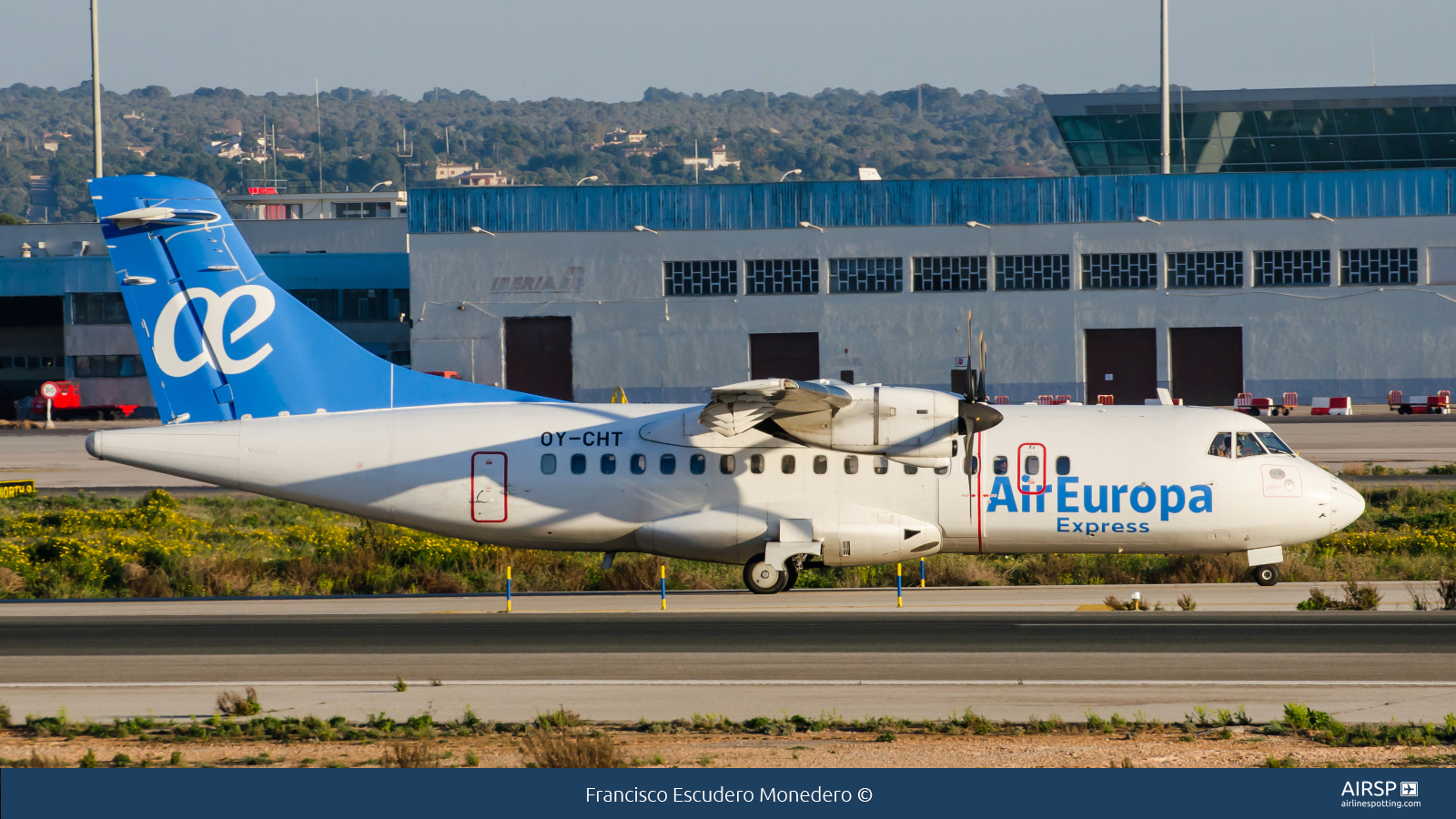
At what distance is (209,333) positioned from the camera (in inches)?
885

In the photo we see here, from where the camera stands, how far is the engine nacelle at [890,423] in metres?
21.3

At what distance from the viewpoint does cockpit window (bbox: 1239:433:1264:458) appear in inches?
893

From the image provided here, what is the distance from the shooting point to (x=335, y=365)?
23.1 meters

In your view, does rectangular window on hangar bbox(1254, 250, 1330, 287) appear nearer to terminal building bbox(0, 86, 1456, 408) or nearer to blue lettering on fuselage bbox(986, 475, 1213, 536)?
terminal building bbox(0, 86, 1456, 408)

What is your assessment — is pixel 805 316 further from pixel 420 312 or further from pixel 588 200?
pixel 420 312

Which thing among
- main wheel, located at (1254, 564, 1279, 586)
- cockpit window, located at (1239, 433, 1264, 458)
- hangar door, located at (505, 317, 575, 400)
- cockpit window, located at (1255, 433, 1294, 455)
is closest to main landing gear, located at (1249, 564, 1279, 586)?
main wheel, located at (1254, 564, 1279, 586)

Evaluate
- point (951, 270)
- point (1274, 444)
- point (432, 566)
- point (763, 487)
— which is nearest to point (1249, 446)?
point (1274, 444)

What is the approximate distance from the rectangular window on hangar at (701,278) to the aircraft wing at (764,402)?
45072 millimetres

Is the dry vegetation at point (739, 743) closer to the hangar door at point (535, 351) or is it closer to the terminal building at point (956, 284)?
the terminal building at point (956, 284)

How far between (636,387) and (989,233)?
1884cm

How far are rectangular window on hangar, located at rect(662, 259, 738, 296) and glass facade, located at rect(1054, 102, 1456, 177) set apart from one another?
22009mm

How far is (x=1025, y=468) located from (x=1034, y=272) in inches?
1753
